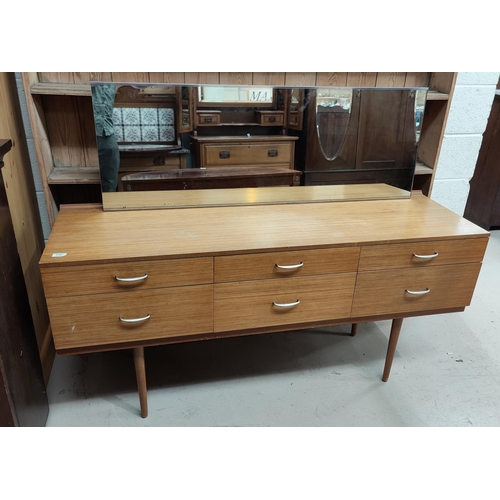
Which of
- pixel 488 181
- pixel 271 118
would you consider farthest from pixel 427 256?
pixel 488 181

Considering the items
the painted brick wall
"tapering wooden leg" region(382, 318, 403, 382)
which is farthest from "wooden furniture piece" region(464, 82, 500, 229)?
"tapering wooden leg" region(382, 318, 403, 382)

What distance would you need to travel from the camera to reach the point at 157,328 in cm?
122

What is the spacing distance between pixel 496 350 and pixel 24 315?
186 cm

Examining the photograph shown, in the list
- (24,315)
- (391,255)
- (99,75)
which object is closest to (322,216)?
(391,255)

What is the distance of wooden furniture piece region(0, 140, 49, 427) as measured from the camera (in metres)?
1.10

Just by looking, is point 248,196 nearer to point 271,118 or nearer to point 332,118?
point 271,118

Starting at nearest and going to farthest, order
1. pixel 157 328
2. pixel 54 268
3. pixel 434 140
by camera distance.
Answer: pixel 54 268
pixel 157 328
pixel 434 140

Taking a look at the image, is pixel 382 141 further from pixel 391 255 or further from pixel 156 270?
pixel 156 270

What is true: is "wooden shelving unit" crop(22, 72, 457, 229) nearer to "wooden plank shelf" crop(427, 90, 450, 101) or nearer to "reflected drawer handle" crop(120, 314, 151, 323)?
"wooden plank shelf" crop(427, 90, 450, 101)

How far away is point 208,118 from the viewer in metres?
1.44

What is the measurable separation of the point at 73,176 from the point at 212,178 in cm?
50

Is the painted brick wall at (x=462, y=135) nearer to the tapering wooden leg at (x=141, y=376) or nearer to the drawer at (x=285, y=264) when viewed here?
the drawer at (x=285, y=264)

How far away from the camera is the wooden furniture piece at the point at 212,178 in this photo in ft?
4.81

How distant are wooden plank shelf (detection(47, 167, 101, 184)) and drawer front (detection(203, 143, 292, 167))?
42 cm
